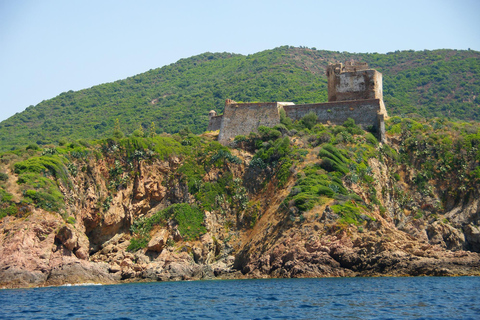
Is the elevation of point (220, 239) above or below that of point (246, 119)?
below

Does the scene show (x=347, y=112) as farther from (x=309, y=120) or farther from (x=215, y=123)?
(x=215, y=123)

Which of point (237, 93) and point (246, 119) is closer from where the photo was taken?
point (246, 119)

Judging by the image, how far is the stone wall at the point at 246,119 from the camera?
6600cm

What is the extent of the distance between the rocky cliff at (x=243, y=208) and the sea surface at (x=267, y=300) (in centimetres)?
372

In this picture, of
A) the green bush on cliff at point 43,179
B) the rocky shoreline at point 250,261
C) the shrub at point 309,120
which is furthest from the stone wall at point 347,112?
the green bush on cliff at point 43,179

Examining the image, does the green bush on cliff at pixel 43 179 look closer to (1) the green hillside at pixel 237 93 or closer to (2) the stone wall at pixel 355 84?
(2) the stone wall at pixel 355 84

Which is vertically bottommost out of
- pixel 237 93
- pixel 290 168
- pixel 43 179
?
pixel 43 179

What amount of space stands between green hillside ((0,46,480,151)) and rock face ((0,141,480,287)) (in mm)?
31687

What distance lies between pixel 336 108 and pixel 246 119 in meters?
9.70

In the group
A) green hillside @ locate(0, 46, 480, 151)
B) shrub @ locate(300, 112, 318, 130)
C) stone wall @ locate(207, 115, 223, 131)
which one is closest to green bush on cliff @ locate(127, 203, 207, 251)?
stone wall @ locate(207, 115, 223, 131)

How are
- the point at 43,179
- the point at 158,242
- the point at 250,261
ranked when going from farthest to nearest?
1. the point at 158,242
2. the point at 250,261
3. the point at 43,179

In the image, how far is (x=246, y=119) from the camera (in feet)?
219

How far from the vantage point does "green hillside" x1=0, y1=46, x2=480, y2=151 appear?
9694cm

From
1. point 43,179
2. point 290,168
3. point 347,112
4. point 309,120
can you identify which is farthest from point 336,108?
point 43,179
